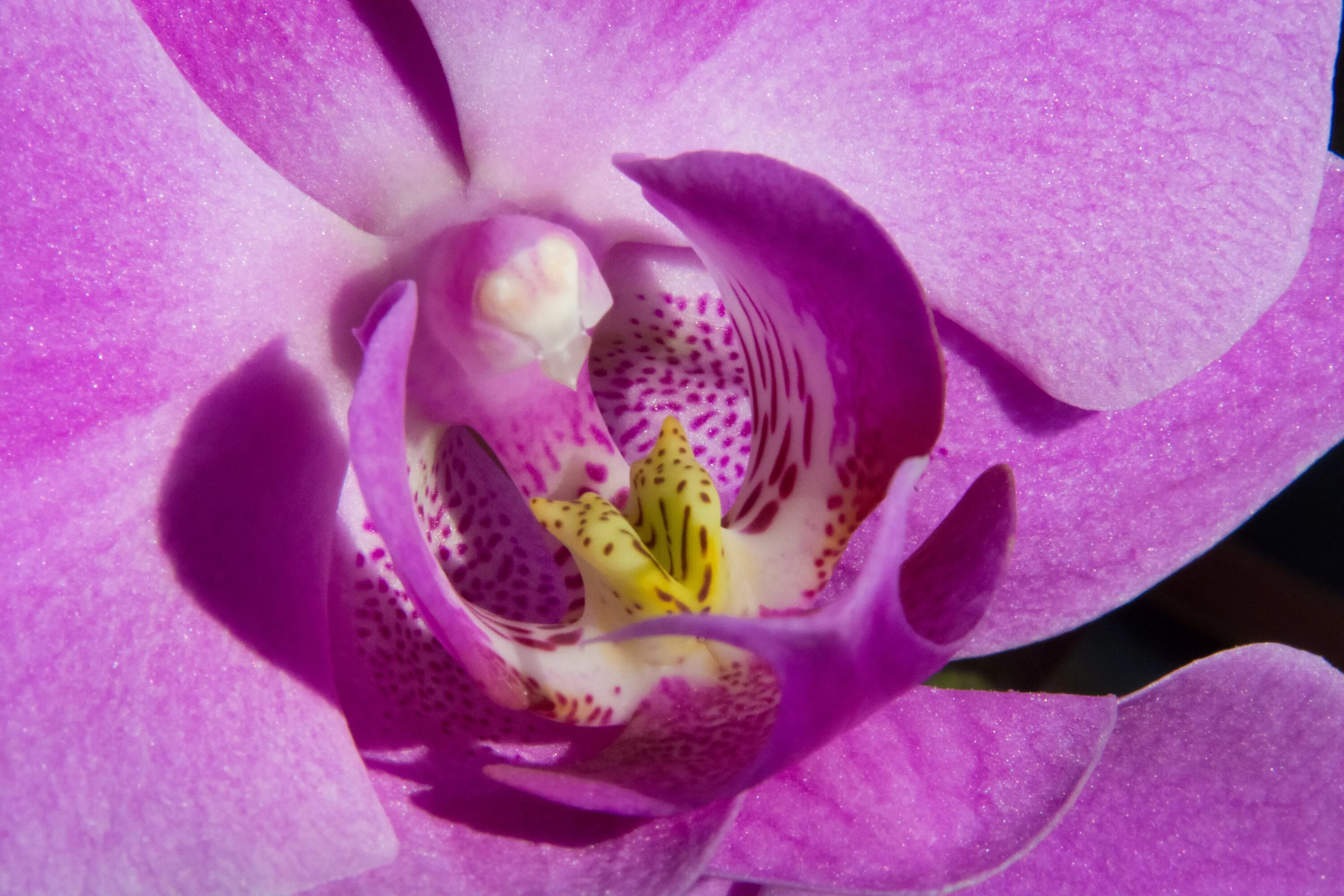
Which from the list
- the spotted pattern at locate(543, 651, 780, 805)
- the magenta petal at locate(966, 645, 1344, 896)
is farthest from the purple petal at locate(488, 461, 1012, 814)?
the magenta petal at locate(966, 645, 1344, 896)

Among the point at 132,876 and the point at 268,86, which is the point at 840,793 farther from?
the point at 268,86

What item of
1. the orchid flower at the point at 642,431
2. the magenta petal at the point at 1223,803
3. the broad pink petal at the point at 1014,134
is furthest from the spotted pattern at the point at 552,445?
the magenta petal at the point at 1223,803

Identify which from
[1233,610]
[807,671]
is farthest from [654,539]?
[1233,610]

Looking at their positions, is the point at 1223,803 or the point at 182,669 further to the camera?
the point at 1223,803

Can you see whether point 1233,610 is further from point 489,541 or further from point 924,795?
point 489,541

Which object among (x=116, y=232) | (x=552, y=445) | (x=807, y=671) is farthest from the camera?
(x=552, y=445)
